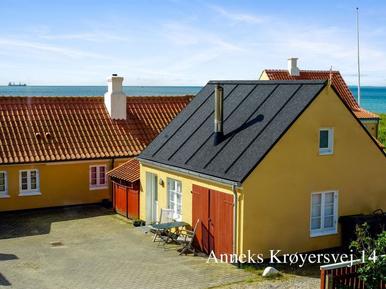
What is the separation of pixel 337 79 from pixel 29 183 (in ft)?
77.1

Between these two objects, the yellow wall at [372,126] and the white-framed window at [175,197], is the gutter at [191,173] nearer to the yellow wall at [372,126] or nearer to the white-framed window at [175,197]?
the white-framed window at [175,197]

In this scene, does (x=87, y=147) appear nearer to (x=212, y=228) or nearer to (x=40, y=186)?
(x=40, y=186)

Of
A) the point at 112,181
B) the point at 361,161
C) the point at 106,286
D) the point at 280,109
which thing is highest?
the point at 280,109

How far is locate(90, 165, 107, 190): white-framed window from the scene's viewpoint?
26438mm

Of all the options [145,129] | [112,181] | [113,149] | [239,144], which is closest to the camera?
[239,144]

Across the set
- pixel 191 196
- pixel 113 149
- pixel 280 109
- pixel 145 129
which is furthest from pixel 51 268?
pixel 145 129

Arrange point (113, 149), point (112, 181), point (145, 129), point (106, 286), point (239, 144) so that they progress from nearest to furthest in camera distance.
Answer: point (106, 286) → point (239, 144) → point (112, 181) → point (113, 149) → point (145, 129)

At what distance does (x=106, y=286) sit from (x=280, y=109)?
7.87m

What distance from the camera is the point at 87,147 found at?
86.3ft

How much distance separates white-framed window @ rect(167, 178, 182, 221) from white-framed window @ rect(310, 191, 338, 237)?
4801mm

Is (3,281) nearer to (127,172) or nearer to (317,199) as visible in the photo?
(127,172)

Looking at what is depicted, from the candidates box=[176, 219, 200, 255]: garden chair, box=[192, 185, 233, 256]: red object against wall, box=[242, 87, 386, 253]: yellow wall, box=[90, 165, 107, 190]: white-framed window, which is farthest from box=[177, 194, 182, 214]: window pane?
box=[90, 165, 107, 190]: white-framed window

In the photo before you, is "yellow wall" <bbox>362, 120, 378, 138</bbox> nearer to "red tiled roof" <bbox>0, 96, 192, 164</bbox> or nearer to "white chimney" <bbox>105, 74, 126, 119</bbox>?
"red tiled roof" <bbox>0, 96, 192, 164</bbox>

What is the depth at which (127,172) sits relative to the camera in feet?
78.4
